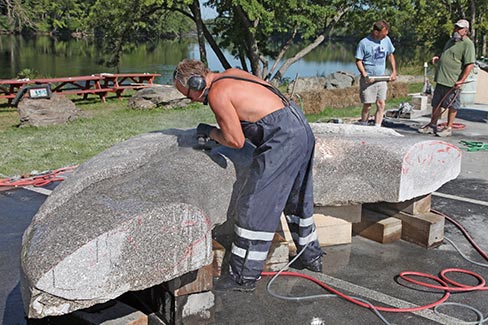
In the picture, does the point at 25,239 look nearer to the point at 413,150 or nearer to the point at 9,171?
the point at 413,150

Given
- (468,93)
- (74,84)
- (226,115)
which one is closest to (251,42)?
(74,84)

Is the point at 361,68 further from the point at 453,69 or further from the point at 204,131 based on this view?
the point at 204,131

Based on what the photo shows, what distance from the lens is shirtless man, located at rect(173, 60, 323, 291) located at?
380 centimetres

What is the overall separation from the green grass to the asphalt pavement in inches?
87.1

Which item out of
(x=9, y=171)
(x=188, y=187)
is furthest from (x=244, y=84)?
(x=9, y=171)

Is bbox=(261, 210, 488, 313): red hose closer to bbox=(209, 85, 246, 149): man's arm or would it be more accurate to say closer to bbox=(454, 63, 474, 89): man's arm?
bbox=(209, 85, 246, 149): man's arm

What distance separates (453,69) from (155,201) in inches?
293

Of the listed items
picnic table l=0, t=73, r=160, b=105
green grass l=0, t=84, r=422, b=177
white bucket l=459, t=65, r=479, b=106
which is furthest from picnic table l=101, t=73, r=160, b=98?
white bucket l=459, t=65, r=479, b=106

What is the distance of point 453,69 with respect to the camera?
9289 mm

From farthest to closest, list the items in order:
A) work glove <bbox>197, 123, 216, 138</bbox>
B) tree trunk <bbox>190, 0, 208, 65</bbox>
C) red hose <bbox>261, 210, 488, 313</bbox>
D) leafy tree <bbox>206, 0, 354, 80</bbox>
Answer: tree trunk <bbox>190, 0, 208, 65</bbox> → leafy tree <bbox>206, 0, 354, 80</bbox> → work glove <bbox>197, 123, 216, 138</bbox> → red hose <bbox>261, 210, 488, 313</bbox>

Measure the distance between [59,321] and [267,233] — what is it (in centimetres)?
147

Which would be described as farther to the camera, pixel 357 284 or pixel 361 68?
pixel 361 68

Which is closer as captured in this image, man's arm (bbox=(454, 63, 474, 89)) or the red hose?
the red hose

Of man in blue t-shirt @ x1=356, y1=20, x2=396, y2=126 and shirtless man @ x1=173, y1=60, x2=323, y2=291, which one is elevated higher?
man in blue t-shirt @ x1=356, y1=20, x2=396, y2=126
